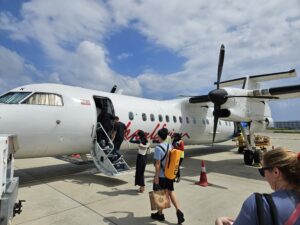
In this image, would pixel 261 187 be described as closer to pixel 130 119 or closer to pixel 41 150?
pixel 130 119

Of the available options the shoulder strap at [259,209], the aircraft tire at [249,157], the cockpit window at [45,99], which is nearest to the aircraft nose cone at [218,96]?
the aircraft tire at [249,157]

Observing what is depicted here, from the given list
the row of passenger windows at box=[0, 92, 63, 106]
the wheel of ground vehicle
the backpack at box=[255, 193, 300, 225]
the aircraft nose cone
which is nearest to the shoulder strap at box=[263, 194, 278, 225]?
the backpack at box=[255, 193, 300, 225]

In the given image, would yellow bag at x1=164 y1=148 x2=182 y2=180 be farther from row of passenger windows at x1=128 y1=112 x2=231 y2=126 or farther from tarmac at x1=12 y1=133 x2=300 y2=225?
row of passenger windows at x1=128 y1=112 x2=231 y2=126

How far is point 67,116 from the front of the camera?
8375 mm

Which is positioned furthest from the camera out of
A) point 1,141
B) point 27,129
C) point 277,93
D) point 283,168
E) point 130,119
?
point 277,93

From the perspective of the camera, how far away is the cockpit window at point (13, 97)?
25.2 ft

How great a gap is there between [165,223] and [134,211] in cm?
88

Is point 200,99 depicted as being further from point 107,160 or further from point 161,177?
point 161,177

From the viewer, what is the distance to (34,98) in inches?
314

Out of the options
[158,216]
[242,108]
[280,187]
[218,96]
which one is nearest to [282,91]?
[242,108]

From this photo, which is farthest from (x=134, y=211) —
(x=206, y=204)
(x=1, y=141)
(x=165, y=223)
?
(x=1, y=141)

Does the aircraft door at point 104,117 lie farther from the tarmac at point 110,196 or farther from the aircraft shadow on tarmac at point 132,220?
the aircraft shadow on tarmac at point 132,220

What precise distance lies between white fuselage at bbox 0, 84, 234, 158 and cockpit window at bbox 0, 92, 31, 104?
5.7 inches

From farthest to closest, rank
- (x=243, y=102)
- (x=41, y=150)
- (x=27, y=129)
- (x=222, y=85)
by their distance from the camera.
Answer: (x=222, y=85) < (x=243, y=102) < (x=41, y=150) < (x=27, y=129)
